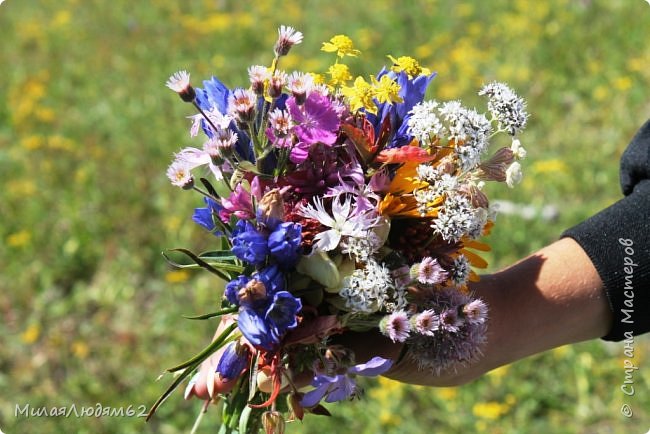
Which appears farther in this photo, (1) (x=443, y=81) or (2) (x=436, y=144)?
(1) (x=443, y=81)

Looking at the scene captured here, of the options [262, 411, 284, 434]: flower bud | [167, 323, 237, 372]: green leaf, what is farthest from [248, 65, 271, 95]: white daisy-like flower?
[262, 411, 284, 434]: flower bud

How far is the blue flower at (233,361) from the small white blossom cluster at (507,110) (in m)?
0.60

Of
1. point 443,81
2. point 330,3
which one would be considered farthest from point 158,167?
point 330,3

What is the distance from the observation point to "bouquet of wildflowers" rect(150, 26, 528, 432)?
3.79 ft

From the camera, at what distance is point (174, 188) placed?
3.61m

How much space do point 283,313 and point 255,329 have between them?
2.3 inches

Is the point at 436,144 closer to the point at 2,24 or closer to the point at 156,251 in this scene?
the point at 156,251

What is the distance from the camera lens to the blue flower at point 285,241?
1132mm

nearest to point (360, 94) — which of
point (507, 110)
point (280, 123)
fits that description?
point (280, 123)

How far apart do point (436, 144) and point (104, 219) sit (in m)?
2.51

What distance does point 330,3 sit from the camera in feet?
16.7

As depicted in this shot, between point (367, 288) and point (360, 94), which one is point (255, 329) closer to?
point (367, 288)

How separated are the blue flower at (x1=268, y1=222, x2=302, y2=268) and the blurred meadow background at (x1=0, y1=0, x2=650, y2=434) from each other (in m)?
1.45

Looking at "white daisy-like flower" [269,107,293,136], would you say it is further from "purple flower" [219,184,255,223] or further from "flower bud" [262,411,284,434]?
"flower bud" [262,411,284,434]
